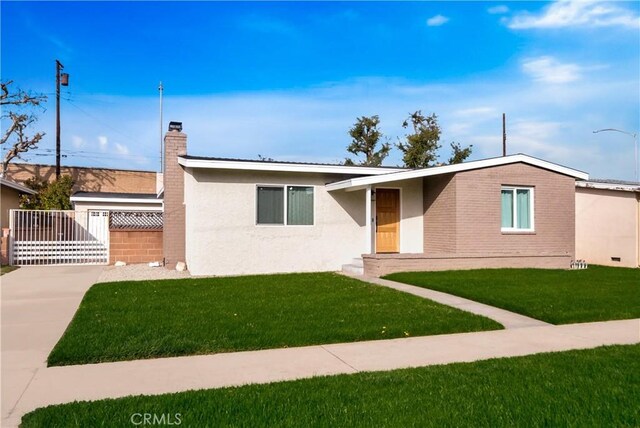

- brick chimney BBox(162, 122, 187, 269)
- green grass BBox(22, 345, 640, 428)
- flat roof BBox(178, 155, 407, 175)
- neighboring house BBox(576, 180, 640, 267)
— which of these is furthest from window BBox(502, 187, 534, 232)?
green grass BBox(22, 345, 640, 428)

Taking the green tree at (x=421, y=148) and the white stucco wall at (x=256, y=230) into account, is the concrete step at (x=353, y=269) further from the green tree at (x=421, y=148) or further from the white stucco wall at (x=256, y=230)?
the green tree at (x=421, y=148)

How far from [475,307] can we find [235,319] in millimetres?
4511

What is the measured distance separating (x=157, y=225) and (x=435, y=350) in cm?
1356

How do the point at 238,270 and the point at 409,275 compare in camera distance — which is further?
the point at 238,270

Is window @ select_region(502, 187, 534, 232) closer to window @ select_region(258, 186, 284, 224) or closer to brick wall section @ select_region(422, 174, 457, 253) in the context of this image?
brick wall section @ select_region(422, 174, 457, 253)

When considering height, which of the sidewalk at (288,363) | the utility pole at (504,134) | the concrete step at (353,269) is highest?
the utility pole at (504,134)

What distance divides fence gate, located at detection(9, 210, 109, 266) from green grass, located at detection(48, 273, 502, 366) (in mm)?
6665

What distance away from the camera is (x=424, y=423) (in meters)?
4.07

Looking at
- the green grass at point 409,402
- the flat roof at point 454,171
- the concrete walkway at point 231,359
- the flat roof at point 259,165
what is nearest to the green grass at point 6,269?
the flat roof at point 259,165

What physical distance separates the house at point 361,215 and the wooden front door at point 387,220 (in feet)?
0.11

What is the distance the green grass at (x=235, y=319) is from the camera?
6.49 meters

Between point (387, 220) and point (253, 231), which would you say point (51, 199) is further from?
point (387, 220)

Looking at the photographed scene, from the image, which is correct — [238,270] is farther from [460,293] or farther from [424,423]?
[424,423]

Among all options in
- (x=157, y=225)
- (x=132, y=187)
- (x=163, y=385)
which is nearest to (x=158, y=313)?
(x=163, y=385)
